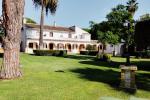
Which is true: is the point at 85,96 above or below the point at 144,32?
below

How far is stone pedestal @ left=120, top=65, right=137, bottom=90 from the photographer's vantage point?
14.4 metres

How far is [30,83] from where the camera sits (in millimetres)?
14992

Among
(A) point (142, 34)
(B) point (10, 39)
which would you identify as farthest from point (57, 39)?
(B) point (10, 39)

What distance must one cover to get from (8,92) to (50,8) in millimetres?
38554

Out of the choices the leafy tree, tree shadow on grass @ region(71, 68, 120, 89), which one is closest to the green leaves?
the leafy tree

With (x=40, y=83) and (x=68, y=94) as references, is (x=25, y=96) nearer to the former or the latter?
(x=68, y=94)

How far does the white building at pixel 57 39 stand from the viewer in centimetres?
7244

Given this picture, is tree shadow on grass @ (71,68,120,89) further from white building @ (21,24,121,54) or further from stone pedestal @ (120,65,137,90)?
white building @ (21,24,121,54)

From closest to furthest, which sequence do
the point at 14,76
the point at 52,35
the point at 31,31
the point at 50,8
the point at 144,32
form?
the point at 14,76 < the point at 144,32 < the point at 50,8 < the point at 31,31 < the point at 52,35

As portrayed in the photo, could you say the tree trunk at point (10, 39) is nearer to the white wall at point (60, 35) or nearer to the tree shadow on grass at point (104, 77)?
the tree shadow on grass at point (104, 77)

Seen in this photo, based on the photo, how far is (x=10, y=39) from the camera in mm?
16234

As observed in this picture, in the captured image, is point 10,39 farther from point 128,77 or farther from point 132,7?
point 132,7

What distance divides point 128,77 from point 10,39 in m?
6.73

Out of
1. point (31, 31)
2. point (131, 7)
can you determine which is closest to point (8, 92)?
point (131, 7)
